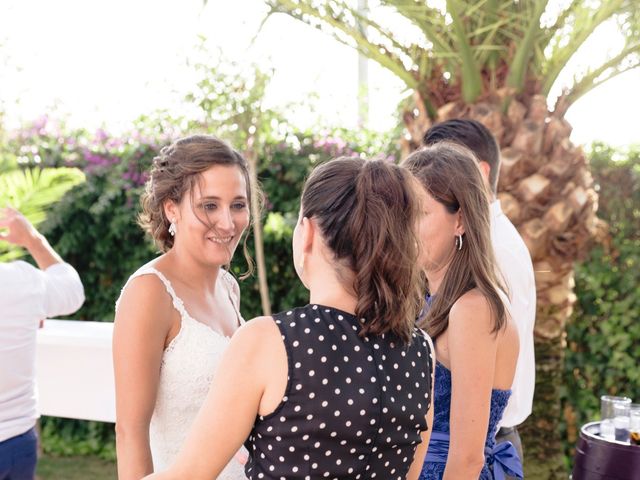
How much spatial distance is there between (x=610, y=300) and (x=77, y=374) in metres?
3.69

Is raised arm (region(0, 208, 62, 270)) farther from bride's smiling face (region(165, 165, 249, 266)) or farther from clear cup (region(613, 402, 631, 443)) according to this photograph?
clear cup (region(613, 402, 631, 443))

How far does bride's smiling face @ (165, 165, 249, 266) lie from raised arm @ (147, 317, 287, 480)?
0.93m

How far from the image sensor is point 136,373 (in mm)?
2164

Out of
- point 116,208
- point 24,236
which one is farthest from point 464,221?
point 116,208

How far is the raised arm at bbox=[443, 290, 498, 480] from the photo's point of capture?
212 cm

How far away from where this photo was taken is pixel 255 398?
157cm

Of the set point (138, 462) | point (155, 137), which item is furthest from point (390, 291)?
point (155, 137)

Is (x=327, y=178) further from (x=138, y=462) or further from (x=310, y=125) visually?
(x=310, y=125)

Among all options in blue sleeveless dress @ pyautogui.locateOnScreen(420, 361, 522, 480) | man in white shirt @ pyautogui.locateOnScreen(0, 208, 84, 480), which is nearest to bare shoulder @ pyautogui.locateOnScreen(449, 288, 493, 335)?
blue sleeveless dress @ pyautogui.locateOnScreen(420, 361, 522, 480)

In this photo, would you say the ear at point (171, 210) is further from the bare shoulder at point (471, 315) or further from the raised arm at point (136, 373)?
the bare shoulder at point (471, 315)

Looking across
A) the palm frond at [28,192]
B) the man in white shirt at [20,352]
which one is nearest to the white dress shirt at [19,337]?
the man in white shirt at [20,352]

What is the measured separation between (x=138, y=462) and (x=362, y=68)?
640 centimetres

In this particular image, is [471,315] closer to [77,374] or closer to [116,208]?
[77,374]

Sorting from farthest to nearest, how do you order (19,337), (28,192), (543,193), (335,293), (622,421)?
(28,192), (543,193), (622,421), (19,337), (335,293)
